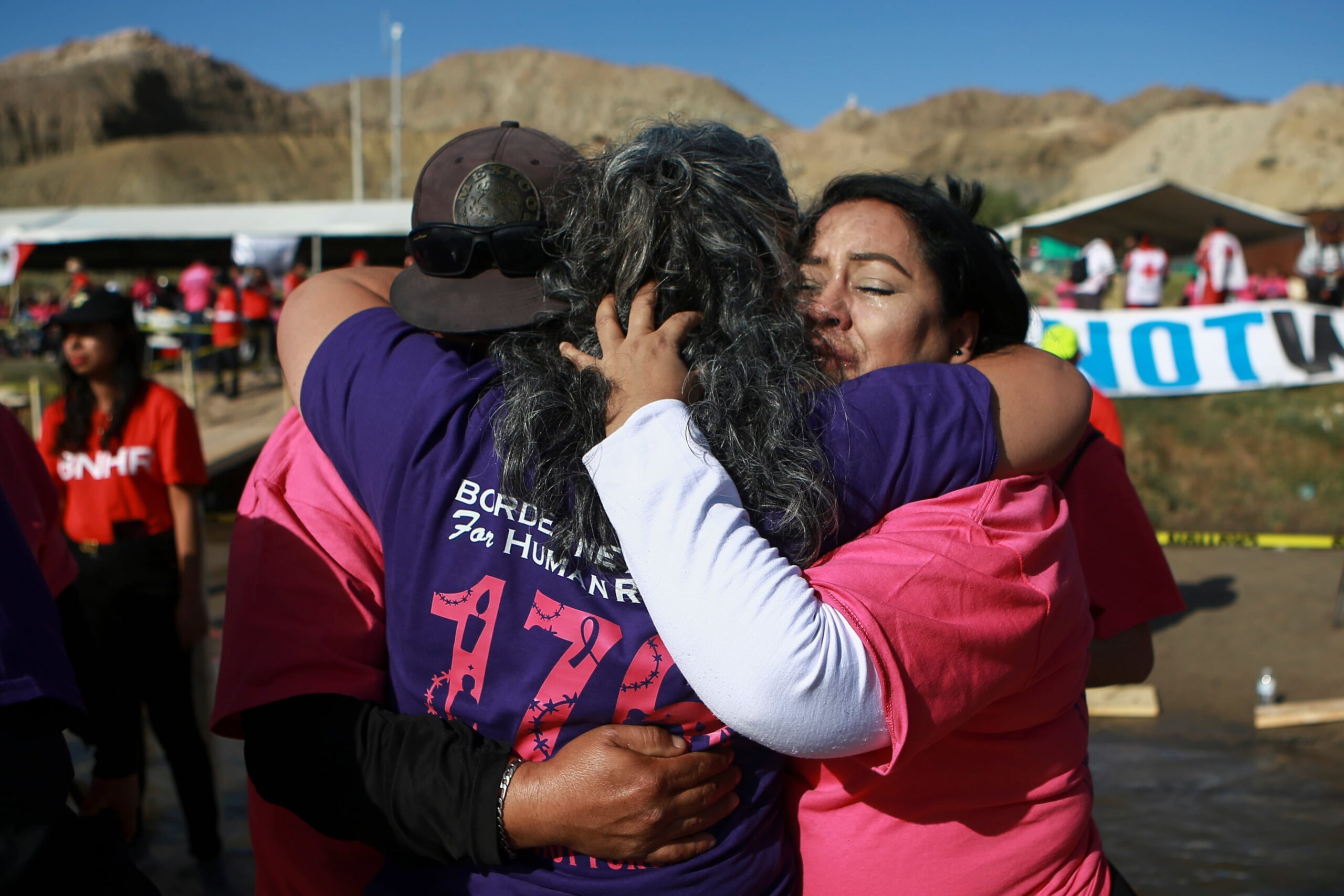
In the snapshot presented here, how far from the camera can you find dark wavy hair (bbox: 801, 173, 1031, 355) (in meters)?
1.62

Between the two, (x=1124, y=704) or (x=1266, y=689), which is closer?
(x=1266, y=689)

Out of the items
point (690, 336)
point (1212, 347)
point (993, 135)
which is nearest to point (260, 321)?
point (1212, 347)

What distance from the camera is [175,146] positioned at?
2456 inches

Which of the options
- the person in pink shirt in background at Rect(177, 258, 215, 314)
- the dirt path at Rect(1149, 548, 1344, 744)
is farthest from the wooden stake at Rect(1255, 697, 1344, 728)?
the person in pink shirt in background at Rect(177, 258, 215, 314)

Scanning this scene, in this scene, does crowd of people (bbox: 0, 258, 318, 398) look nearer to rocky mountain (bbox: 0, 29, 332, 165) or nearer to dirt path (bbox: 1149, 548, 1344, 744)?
dirt path (bbox: 1149, 548, 1344, 744)

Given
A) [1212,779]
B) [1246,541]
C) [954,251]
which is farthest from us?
A: [1246,541]

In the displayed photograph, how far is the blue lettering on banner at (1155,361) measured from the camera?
1083 centimetres

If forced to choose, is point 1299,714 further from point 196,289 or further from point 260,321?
point 196,289

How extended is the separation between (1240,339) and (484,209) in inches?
455

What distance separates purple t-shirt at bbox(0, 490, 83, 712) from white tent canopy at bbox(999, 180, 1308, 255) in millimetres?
16617

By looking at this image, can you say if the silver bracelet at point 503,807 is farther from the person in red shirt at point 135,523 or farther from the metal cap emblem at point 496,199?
the person in red shirt at point 135,523

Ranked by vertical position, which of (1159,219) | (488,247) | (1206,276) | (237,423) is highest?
(1159,219)

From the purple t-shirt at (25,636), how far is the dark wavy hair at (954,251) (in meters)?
1.22

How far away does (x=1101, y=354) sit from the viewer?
1090 centimetres
